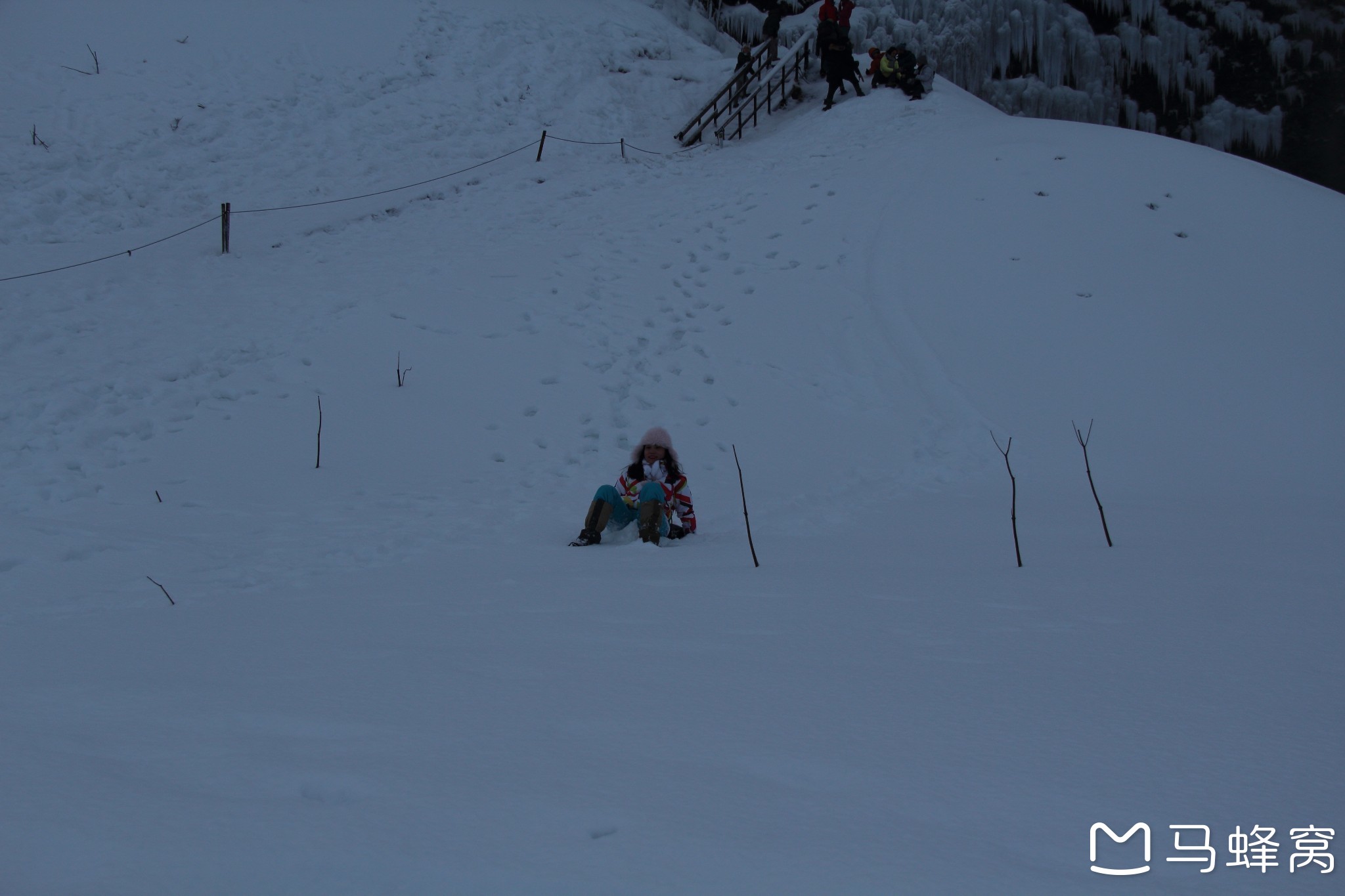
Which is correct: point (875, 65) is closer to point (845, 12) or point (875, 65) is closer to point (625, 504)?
point (845, 12)

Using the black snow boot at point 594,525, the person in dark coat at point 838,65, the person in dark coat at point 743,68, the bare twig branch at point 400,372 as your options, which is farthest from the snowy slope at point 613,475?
the person in dark coat at point 743,68

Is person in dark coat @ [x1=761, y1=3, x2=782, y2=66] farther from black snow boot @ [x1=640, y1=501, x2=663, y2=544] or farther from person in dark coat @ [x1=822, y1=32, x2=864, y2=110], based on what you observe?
black snow boot @ [x1=640, y1=501, x2=663, y2=544]

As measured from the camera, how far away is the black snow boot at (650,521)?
4.74 metres

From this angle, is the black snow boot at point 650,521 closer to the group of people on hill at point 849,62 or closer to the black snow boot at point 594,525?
the black snow boot at point 594,525

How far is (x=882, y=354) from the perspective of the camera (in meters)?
8.22

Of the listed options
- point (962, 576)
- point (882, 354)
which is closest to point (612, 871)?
point (962, 576)

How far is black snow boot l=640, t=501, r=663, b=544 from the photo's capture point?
4.74 meters

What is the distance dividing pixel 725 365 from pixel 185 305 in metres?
5.28

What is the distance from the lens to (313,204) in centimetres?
1067

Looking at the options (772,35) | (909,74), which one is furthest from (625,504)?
(772,35)

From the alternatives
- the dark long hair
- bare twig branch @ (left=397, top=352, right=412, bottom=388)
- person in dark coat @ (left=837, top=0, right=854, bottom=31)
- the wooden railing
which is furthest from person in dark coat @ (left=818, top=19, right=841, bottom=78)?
the dark long hair

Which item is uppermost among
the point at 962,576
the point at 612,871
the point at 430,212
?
the point at 430,212

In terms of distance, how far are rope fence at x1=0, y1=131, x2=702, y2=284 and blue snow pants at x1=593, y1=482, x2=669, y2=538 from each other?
21.9 ft

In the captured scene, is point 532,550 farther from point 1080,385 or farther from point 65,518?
point 1080,385
